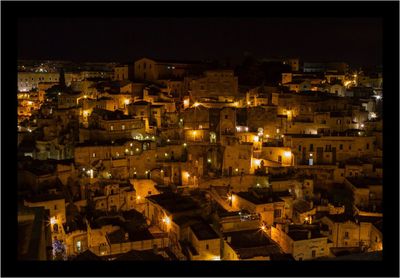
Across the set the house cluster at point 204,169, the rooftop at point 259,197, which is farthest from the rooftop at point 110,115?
the rooftop at point 259,197

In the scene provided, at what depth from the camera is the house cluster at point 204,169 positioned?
297 inches

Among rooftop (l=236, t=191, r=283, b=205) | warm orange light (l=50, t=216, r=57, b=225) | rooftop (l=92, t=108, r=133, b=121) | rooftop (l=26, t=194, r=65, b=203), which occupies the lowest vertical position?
warm orange light (l=50, t=216, r=57, b=225)

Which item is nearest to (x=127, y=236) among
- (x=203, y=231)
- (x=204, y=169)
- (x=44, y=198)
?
(x=203, y=231)

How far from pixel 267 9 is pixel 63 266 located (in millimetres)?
1288

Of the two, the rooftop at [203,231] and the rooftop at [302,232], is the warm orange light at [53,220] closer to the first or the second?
the rooftop at [203,231]

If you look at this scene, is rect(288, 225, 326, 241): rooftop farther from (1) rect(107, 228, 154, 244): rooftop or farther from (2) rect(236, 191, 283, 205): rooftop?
(1) rect(107, 228, 154, 244): rooftop

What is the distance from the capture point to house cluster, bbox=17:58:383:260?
7.54m

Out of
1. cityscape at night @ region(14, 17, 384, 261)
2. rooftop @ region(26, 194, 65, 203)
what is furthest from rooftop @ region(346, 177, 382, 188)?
rooftop @ region(26, 194, 65, 203)

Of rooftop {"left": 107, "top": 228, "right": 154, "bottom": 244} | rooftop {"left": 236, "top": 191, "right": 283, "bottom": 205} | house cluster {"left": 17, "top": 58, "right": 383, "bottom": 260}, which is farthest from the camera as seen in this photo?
rooftop {"left": 236, "top": 191, "right": 283, "bottom": 205}

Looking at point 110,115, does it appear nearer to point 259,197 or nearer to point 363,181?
point 259,197
